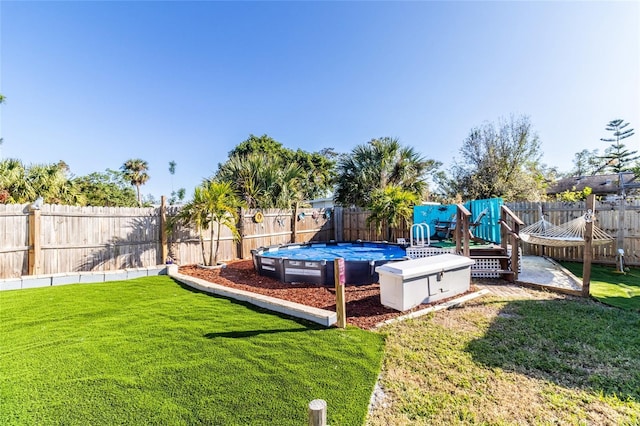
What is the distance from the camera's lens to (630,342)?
330 centimetres

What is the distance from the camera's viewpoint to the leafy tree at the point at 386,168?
49.2 ft

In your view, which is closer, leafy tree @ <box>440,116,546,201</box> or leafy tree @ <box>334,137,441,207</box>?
leafy tree @ <box>440,116,546,201</box>

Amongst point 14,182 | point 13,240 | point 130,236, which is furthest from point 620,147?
point 14,182

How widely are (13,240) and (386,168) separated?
13.8m

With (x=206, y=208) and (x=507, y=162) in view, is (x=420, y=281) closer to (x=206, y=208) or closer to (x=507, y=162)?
(x=206, y=208)

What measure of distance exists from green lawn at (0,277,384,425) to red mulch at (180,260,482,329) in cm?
69

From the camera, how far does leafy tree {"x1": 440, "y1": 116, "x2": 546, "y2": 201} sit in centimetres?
1407

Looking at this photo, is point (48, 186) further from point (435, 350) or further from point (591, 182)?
point (591, 182)

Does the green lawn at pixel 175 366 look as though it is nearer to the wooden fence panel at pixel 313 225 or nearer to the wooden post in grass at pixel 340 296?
the wooden post in grass at pixel 340 296

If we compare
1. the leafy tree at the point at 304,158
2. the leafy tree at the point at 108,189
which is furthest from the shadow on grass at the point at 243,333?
the leafy tree at the point at 304,158

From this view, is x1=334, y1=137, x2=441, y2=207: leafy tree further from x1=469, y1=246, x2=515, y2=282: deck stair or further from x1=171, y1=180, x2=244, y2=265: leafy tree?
x1=171, y1=180, x2=244, y2=265: leafy tree

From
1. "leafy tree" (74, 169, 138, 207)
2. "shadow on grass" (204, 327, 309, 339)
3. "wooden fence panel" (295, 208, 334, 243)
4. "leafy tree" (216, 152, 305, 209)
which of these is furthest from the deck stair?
"leafy tree" (74, 169, 138, 207)

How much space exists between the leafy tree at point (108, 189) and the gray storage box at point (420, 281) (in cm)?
2107

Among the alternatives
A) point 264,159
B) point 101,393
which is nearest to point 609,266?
point 101,393
